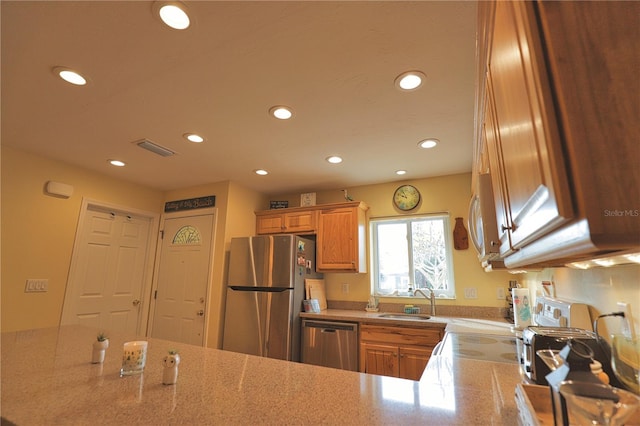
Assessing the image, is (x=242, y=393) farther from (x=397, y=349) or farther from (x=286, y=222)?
(x=286, y=222)

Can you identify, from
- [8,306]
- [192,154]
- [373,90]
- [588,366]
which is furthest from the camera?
[192,154]

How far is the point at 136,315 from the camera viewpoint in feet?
12.4

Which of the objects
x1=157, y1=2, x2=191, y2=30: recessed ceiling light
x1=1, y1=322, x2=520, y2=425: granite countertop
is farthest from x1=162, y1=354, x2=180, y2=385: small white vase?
x1=157, y1=2, x2=191, y2=30: recessed ceiling light

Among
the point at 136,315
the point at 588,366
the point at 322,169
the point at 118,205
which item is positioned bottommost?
the point at 136,315

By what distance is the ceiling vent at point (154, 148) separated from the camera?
2632 millimetres

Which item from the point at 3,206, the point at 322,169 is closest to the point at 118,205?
the point at 3,206

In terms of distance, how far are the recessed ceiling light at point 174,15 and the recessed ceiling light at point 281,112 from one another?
29.6 inches

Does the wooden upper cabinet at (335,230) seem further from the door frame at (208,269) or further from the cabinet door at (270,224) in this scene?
the door frame at (208,269)

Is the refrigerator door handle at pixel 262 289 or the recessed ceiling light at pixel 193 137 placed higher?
the recessed ceiling light at pixel 193 137

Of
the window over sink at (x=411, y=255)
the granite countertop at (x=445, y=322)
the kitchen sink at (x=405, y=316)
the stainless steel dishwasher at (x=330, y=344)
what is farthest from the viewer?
the window over sink at (x=411, y=255)

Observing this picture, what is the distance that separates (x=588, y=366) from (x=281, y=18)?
1.59 meters

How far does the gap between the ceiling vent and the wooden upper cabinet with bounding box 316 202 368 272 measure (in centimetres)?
172

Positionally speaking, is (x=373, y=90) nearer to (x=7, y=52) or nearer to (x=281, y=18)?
(x=281, y=18)

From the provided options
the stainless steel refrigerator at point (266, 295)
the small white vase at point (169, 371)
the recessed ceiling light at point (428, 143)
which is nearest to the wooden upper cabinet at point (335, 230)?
the stainless steel refrigerator at point (266, 295)
